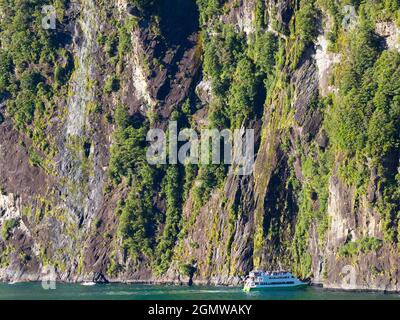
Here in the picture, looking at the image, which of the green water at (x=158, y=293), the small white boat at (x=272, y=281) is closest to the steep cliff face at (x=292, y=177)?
the small white boat at (x=272, y=281)

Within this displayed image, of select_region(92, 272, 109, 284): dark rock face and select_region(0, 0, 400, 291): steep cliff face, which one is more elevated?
select_region(0, 0, 400, 291): steep cliff face

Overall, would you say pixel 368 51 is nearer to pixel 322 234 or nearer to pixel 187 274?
pixel 322 234

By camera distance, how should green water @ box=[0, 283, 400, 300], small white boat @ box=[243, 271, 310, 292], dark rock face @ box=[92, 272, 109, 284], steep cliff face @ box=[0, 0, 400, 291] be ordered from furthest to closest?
dark rock face @ box=[92, 272, 109, 284] < small white boat @ box=[243, 271, 310, 292] < steep cliff face @ box=[0, 0, 400, 291] < green water @ box=[0, 283, 400, 300]

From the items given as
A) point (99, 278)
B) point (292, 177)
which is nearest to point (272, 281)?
point (292, 177)

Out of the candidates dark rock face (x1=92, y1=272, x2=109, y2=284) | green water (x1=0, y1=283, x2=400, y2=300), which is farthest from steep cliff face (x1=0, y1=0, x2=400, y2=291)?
green water (x1=0, y1=283, x2=400, y2=300)

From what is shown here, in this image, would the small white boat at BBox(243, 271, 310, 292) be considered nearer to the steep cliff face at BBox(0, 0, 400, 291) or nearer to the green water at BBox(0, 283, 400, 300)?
the green water at BBox(0, 283, 400, 300)

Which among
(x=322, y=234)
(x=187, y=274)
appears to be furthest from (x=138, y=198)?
(x=322, y=234)

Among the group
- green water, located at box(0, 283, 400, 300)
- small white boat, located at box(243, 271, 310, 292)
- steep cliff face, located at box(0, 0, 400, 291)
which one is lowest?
green water, located at box(0, 283, 400, 300)
